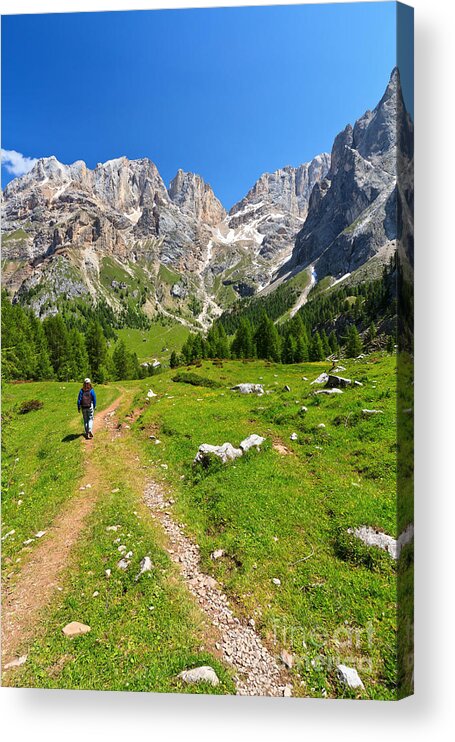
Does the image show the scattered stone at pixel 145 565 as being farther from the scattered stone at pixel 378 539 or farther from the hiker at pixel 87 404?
the scattered stone at pixel 378 539

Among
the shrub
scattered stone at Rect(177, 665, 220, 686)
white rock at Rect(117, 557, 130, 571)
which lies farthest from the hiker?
scattered stone at Rect(177, 665, 220, 686)

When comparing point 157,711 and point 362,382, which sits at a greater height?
point 362,382

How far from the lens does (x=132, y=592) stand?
7547 mm

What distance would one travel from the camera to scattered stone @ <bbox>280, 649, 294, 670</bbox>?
6.78m

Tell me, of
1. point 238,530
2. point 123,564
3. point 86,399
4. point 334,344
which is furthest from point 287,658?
point 86,399

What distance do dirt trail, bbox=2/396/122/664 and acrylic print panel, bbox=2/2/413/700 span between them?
2.3 inches

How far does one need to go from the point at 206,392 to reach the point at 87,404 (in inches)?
136

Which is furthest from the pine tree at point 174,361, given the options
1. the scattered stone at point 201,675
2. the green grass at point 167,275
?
the scattered stone at point 201,675

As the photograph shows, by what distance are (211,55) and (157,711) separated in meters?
15.9

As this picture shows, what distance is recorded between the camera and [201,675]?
7.02m

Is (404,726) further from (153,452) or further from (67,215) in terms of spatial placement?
(67,215)

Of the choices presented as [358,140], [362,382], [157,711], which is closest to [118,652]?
[157,711]

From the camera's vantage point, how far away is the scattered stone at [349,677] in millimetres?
6664

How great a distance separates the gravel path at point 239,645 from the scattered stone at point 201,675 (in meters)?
0.40
